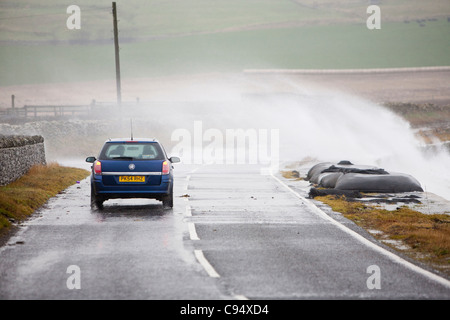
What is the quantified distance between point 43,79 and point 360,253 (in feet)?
395

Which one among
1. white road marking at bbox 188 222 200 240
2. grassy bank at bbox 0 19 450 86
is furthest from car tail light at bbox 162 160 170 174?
grassy bank at bbox 0 19 450 86

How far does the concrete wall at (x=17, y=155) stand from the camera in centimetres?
2152

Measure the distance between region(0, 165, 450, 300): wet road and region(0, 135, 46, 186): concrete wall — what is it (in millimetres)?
3178

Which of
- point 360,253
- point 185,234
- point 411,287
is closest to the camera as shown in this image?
point 411,287

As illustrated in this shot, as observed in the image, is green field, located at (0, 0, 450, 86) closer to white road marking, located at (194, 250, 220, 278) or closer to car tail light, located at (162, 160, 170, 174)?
car tail light, located at (162, 160, 170, 174)

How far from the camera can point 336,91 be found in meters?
108

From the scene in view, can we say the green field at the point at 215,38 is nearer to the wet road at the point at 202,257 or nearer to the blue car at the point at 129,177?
the blue car at the point at 129,177

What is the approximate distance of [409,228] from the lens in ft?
49.2

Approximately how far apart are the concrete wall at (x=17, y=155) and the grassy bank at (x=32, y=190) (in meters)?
0.26

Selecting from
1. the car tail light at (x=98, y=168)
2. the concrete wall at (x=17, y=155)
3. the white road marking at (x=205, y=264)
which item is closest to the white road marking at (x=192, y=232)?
the white road marking at (x=205, y=264)

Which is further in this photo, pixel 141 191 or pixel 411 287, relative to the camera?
pixel 141 191

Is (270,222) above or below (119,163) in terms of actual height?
below
